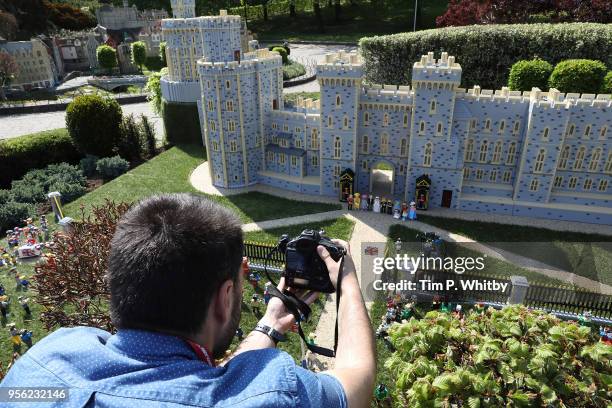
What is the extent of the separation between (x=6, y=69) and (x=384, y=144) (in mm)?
48542

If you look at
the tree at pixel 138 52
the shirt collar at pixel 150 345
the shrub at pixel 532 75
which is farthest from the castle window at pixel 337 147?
the tree at pixel 138 52

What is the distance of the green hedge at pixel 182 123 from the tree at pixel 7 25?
119 feet

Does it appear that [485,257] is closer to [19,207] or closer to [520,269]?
[520,269]

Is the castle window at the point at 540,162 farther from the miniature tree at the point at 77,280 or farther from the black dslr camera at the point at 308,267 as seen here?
the black dslr camera at the point at 308,267

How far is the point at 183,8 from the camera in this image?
113ft

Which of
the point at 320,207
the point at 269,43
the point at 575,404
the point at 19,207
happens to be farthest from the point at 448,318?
the point at 269,43

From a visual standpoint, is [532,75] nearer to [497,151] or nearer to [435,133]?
[497,151]

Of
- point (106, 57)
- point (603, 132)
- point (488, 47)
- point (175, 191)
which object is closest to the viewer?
point (603, 132)

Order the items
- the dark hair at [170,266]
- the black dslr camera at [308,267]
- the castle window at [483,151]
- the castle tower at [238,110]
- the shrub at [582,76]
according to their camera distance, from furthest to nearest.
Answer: the shrub at [582,76], the castle tower at [238,110], the castle window at [483,151], the black dslr camera at [308,267], the dark hair at [170,266]

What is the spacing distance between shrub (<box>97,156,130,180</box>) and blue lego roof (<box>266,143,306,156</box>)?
36.4 ft

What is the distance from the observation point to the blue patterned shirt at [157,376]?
2.18 metres

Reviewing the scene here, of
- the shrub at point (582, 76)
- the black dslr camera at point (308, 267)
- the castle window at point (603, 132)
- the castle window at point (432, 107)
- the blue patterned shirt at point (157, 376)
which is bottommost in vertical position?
the castle window at point (603, 132)

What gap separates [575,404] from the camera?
6387mm

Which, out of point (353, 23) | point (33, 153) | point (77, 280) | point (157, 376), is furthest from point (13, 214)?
point (353, 23)
